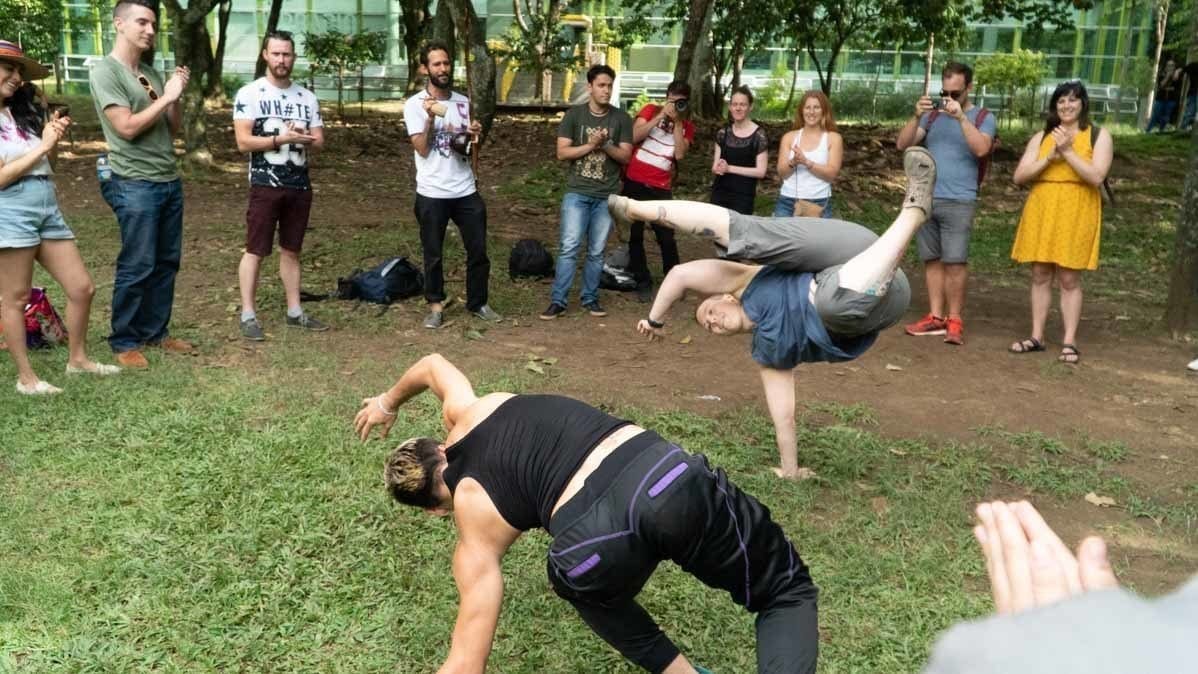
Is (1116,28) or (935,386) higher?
(1116,28)

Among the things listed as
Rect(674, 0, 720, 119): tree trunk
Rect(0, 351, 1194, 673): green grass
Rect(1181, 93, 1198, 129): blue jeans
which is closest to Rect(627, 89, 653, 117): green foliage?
Rect(674, 0, 720, 119): tree trunk

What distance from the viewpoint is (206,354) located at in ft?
21.5

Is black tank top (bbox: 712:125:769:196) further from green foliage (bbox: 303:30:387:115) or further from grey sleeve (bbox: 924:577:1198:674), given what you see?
green foliage (bbox: 303:30:387:115)

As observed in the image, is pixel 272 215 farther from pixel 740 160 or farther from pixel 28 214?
pixel 740 160

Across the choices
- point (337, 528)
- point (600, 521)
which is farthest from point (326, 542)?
point (600, 521)

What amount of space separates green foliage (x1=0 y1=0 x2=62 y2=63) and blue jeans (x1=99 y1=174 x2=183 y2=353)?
1903cm

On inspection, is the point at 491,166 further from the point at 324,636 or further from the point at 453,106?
the point at 324,636

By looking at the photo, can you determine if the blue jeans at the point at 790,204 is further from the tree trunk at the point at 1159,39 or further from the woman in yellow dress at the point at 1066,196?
the tree trunk at the point at 1159,39

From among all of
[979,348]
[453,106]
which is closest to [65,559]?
[453,106]

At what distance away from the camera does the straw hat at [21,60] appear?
5.20 meters

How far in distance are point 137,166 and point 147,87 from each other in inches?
18.3

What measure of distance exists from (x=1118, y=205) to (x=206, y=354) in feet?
36.9

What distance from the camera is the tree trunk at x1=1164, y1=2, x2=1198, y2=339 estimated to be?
7246 mm

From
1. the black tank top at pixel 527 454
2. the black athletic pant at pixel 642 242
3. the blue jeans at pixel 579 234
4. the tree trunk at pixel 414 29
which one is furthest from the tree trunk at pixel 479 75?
the tree trunk at pixel 414 29
